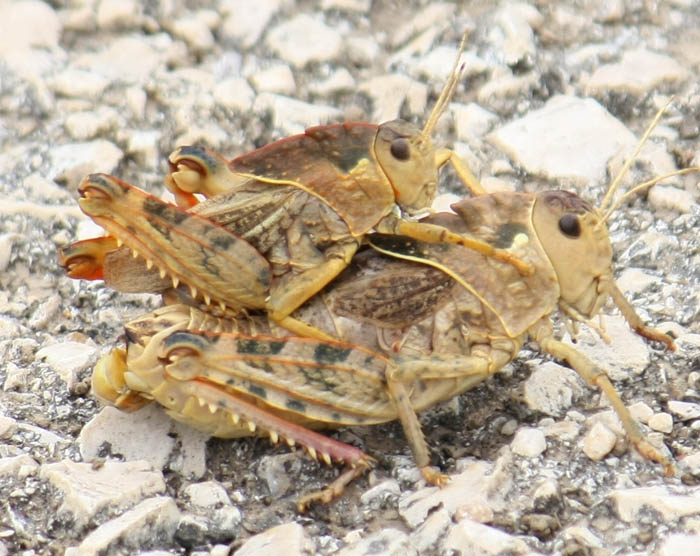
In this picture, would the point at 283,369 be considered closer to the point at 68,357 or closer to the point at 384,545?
the point at 384,545

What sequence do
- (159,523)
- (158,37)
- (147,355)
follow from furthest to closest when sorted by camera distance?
(158,37), (147,355), (159,523)

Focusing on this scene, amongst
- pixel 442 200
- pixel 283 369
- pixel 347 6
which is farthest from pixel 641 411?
pixel 347 6

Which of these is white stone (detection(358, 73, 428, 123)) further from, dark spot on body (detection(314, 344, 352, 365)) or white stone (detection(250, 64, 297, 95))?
dark spot on body (detection(314, 344, 352, 365))

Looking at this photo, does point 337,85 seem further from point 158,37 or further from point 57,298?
point 57,298

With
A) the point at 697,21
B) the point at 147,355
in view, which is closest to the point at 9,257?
the point at 147,355

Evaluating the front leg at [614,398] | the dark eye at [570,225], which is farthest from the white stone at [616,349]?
the dark eye at [570,225]

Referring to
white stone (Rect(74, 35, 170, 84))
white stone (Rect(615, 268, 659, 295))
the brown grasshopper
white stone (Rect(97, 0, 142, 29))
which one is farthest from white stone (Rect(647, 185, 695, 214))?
white stone (Rect(97, 0, 142, 29))
